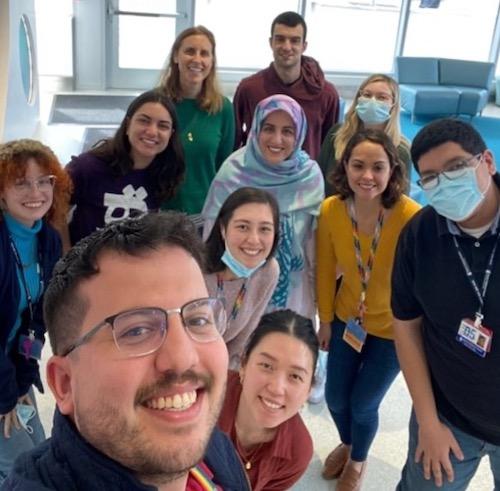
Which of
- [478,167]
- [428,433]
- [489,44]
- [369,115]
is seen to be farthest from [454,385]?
[489,44]

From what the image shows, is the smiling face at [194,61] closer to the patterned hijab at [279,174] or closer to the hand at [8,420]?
the patterned hijab at [279,174]

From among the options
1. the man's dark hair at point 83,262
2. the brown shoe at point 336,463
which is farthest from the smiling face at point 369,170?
the man's dark hair at point 83,262

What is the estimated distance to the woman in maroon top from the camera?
5.31ft

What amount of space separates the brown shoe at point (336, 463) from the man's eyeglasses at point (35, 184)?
5.07 ft

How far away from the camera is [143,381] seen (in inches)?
32.3

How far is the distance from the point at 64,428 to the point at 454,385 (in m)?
1.19

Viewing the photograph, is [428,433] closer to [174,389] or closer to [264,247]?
[264,247]

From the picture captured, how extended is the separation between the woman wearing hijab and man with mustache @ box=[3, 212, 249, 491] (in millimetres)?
1368

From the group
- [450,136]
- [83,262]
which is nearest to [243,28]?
[450,136]

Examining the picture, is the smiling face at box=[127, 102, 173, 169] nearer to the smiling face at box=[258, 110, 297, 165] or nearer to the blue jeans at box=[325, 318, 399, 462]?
the smiling face at box=[258, 110, 297, 165]

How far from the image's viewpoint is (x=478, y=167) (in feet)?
5.16

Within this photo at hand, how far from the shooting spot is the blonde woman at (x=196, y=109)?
104 inches

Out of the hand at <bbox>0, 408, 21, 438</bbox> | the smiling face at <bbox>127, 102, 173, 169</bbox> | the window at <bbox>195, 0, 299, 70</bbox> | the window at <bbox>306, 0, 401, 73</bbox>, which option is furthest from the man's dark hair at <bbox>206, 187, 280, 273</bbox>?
the window at <bbox>306, 0, 401, 73</bbox>

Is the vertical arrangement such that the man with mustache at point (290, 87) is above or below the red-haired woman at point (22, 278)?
above
